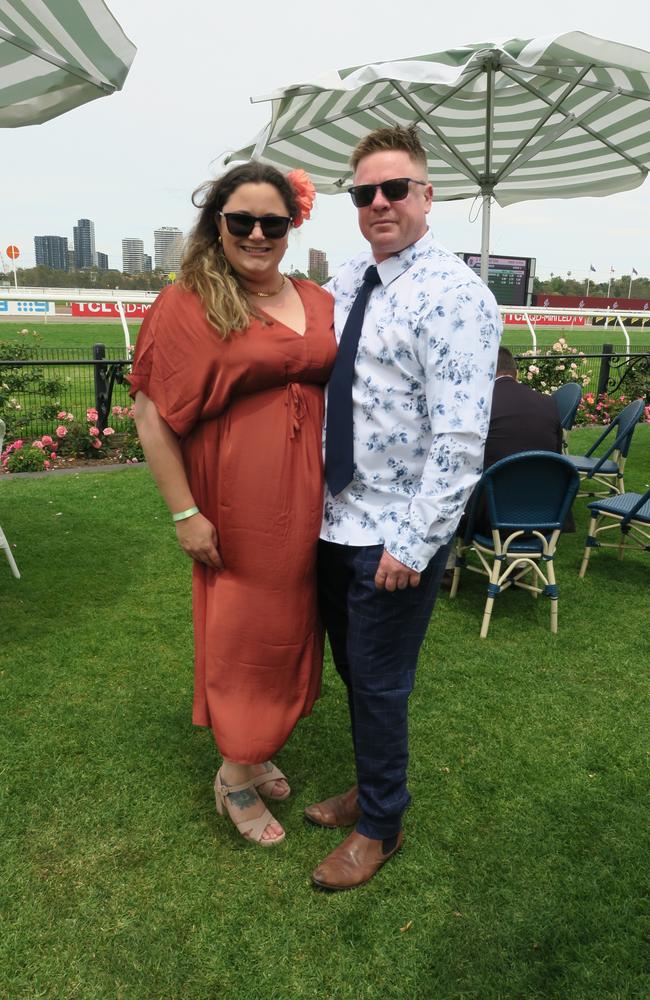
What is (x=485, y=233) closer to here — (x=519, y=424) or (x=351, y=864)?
(x=519, y=424)

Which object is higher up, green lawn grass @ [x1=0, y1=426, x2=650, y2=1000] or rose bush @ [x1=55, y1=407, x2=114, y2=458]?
rose bush @ [x1=55, y1=407, x2=114, y2=458]

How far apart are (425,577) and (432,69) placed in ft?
10.6

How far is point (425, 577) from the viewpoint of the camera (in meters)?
1.82

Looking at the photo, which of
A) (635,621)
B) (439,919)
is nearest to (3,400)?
(635,621)

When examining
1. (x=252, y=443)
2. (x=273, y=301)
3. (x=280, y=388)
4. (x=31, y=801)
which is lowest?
(x=31, y=801)

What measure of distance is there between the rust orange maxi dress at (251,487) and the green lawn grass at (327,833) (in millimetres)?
428

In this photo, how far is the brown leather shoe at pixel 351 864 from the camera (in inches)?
79.4

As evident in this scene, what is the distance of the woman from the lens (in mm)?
1753

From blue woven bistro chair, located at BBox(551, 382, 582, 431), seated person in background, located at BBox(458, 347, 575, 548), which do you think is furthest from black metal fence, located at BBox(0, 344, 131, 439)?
seated person in background, located at BBox(458, 347, 575, 548)

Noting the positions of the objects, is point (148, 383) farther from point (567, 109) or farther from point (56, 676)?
point (567, 109)

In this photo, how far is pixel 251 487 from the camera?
1855 millimetres

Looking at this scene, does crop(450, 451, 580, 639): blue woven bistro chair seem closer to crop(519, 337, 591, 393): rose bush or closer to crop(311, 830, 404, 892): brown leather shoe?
crop(311, 830, 404, 892): brown leather shoe

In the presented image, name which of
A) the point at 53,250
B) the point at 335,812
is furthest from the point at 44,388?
the point at 53,250

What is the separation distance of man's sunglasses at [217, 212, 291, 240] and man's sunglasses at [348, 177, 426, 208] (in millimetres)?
223
